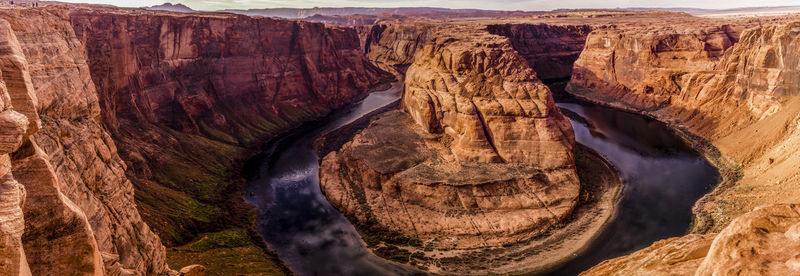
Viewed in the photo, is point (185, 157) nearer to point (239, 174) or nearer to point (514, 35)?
point (239, 174)

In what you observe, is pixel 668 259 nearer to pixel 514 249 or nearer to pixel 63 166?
pixel 63 166

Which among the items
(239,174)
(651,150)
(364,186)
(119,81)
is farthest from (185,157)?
(651,150)

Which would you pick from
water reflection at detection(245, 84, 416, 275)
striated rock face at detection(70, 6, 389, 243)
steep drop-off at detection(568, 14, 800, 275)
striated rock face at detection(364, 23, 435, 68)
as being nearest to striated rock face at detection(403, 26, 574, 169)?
steep drop-off at detection(568, 14, 800, 275)

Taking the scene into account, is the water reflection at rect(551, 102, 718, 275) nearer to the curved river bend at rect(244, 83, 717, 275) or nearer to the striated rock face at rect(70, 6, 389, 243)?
the curved river bend at rect(244, 83, 717, 275)

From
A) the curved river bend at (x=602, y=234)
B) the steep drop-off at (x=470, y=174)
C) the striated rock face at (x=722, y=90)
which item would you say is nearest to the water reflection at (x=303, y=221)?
the curved river bend at (x=602, y=234)

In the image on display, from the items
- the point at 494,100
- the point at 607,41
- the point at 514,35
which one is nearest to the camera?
the point at 494,100

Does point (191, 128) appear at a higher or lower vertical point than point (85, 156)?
lower
